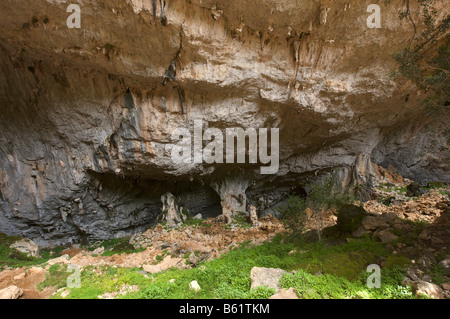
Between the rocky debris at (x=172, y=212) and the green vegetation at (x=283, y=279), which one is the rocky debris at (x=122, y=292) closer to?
the green vegetation at (x=283, y=279)

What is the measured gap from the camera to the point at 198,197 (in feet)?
57.3

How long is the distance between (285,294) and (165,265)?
13.6 feet

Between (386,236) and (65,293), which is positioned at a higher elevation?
(386,236)

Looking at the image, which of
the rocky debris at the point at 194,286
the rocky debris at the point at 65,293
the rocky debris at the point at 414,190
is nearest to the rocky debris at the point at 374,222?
the rocky debris at the point at 194,286

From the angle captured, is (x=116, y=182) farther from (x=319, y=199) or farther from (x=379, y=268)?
(x=379, y=268)

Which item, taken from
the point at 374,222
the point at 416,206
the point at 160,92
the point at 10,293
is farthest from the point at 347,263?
the point at 160,92

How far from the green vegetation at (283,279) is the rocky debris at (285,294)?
0.43 ft

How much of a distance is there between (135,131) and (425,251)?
1124 centimetres

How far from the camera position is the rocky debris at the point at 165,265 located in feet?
22.3

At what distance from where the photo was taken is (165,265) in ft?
23.8

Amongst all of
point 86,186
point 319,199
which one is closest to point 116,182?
point 86,186

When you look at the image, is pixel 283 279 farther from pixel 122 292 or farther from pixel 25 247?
pixel 25 247

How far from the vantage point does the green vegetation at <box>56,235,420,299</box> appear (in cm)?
487

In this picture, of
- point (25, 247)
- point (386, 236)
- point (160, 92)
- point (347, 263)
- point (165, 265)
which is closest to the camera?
point (347, 263)
